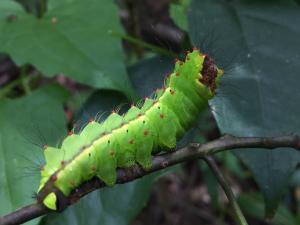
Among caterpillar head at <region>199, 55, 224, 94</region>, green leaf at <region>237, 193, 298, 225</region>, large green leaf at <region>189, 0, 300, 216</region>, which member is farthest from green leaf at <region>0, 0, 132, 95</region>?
green leaf at <region>237, 193, 298, 225</region>

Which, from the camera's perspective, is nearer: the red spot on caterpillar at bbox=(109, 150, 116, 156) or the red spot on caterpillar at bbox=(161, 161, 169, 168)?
the red spot on caterpillar at bbox=(161, 161, 169, 168)

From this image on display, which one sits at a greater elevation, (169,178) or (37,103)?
(37,103)

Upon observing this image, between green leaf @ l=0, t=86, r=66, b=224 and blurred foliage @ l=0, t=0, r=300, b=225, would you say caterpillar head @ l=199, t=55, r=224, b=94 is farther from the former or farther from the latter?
green leaf @ l=0, t=86, r=66, b=224

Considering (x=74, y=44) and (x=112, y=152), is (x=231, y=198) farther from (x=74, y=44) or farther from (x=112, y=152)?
(x=74, y=44)

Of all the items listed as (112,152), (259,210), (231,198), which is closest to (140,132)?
(112,152)

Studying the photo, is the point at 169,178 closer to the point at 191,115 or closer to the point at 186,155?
the point at 191,115

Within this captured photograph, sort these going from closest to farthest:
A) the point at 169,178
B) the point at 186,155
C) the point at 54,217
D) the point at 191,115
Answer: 1. the point at 186,155
2. the point at 191,115
3. the point at 54,217
4. the point at 169,178

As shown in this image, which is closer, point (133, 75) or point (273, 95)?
point (273, 95)

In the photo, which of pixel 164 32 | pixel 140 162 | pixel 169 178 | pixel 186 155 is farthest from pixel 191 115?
pixel 169 178
